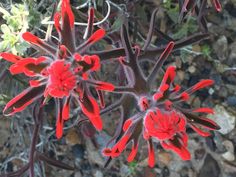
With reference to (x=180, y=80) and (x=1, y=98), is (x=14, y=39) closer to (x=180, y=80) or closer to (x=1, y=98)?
(x=1, y=98)

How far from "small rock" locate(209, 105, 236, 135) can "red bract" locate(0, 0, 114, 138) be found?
28.6 inches

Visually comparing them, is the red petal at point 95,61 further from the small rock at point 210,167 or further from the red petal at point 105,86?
the small rock at point 210,167

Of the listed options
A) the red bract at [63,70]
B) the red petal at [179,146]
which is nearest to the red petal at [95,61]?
the red bract at [63,70]

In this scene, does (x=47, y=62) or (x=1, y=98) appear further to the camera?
(x=1, y=98)

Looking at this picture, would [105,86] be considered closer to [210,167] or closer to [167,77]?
[167,77]

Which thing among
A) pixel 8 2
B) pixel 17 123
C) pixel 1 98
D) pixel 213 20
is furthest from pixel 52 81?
pixel 213 20

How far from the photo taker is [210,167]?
1759 mm

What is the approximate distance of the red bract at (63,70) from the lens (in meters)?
1.01

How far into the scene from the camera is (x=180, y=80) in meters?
1.79

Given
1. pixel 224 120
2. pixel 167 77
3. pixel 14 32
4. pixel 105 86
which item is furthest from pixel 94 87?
pixel 224 120

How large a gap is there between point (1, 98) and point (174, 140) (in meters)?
0.48

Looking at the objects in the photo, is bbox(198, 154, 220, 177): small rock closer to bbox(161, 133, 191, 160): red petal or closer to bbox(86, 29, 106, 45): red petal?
bbox(161, 133, 191, 160): red petal

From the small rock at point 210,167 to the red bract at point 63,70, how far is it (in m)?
0.74

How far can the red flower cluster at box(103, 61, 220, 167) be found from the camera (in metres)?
1.05
